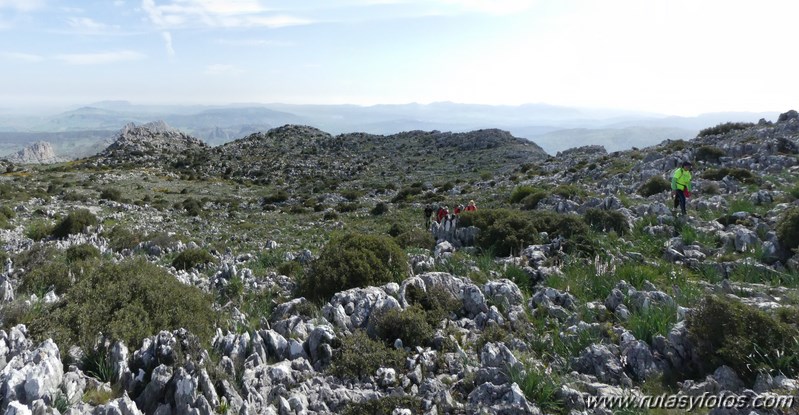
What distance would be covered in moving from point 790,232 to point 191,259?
58.6 ft

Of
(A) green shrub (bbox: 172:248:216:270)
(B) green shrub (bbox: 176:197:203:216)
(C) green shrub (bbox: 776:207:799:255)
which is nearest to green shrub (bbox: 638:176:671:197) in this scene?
(C) green shrub (bbox: 776:207:799:255)

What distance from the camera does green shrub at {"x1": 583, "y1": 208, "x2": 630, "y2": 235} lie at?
14541 millimetres

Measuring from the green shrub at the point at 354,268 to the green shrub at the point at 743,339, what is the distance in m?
6.52

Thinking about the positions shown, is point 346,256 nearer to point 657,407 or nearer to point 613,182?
Result: point 657,407

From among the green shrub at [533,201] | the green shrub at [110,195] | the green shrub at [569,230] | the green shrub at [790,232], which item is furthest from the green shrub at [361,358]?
the green shrub at [110,195]

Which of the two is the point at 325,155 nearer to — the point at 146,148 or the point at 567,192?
the point at 146,148

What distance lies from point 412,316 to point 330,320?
1.59 m

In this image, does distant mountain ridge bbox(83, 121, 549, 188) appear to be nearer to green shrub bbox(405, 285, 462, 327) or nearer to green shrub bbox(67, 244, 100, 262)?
green shrub bbox(67, 244, 100, 262)

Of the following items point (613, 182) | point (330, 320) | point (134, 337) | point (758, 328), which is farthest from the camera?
point (613, 182)

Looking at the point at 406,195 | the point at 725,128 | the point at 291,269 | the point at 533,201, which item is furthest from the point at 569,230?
the point at 725,128

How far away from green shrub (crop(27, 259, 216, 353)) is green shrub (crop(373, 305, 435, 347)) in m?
3.00

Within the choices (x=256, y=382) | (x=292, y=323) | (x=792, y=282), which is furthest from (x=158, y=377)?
(x=792, y=282)

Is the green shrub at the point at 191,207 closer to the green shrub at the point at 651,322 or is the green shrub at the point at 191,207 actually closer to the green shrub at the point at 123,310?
the green shrub at the point at 123,310

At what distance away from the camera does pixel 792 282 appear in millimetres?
8242
